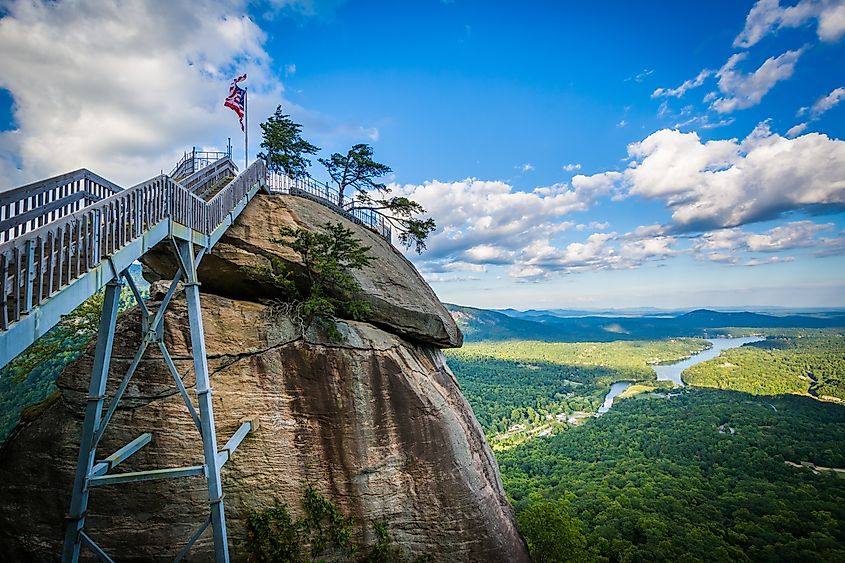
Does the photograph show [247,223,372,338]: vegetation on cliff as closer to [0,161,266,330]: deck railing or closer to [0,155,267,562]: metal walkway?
[0,155,267,562]: metal walkway

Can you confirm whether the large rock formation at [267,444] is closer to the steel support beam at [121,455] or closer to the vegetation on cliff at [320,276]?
the steel support beam at [121,455]

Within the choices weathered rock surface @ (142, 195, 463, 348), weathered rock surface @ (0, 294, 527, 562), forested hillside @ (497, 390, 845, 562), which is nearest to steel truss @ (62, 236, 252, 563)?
weathered rock surface @ (0, 294, 527, 562)

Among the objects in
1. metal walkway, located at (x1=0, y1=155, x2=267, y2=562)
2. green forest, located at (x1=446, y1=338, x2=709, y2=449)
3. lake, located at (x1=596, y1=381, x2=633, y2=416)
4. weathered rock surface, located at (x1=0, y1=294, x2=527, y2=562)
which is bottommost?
lake, located at (x1=596, y1=381, x2=633, y2=416)

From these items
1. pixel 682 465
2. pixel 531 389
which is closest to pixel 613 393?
pixel 531 389

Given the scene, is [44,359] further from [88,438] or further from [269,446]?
[269,446]

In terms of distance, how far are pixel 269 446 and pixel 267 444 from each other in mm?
84

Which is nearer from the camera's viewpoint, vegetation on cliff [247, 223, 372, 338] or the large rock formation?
the large rock formation

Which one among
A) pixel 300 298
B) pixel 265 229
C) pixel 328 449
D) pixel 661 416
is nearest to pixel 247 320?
pixel 300 298

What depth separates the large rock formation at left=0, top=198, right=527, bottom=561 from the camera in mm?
10906

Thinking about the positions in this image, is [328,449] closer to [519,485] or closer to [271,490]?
[271,490]

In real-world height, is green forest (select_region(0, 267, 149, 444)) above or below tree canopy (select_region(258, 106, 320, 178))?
below

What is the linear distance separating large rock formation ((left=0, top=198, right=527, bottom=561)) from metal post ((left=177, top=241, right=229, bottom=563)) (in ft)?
7.93

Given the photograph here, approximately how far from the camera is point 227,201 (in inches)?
496

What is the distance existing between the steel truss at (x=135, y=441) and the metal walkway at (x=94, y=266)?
2 cm
